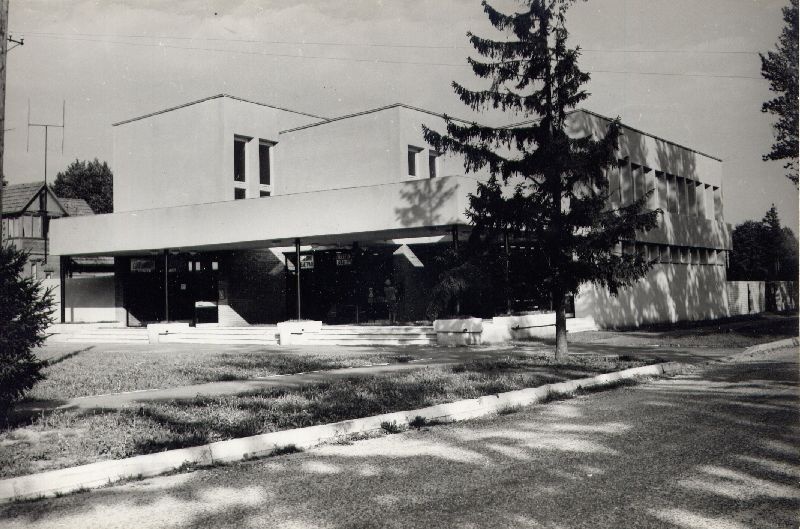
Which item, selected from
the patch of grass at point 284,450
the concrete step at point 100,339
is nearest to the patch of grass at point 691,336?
the patch of grass at point 284,450

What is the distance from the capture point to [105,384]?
11.8m

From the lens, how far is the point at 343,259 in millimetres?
27562

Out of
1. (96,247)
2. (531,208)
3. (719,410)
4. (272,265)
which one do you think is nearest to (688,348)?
(531,208)

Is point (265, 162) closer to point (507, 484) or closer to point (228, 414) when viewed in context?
point (228, 414)

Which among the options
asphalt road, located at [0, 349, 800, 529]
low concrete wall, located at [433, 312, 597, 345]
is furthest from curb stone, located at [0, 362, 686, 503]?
low concrete wall, located at [433, 312, 597, 345]

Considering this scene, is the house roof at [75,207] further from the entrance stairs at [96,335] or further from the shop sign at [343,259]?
the shop sign at [343,259]

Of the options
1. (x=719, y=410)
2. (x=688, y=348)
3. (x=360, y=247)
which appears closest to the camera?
(x=719, y=410)

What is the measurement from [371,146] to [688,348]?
46.0 feet

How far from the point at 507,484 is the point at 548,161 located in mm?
9026

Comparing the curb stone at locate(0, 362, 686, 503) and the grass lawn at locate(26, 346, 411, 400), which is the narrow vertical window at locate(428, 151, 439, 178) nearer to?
the grass lawn at locate(26, 346, 411, 400)

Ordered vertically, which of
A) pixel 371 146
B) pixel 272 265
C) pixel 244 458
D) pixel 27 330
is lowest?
pixel 244 458

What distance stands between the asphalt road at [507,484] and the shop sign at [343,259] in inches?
760

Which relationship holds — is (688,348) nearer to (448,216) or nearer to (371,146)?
(448,216)

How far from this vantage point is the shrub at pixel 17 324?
7.31 meters
